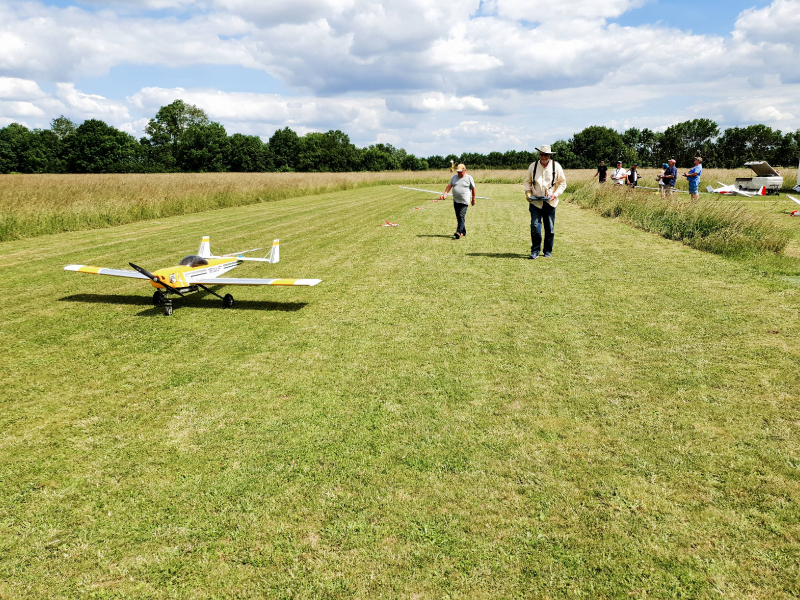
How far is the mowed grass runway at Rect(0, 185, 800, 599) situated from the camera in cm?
241

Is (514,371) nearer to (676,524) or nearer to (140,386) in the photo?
(676,524)

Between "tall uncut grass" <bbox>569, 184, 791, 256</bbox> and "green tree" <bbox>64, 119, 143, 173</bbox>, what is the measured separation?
8381 centimetres

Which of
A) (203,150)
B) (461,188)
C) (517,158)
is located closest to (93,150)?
(203,150)

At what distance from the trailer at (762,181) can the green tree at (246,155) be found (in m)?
80.9

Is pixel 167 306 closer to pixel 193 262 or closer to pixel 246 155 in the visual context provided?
pixel 193 262

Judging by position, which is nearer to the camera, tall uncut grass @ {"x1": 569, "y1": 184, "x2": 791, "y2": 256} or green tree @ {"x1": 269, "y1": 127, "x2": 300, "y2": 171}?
tall uncut grass @ {"x1": 569, "y1": 184, "x2": 791, "y2": 256}

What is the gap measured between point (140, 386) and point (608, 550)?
4.31 metres

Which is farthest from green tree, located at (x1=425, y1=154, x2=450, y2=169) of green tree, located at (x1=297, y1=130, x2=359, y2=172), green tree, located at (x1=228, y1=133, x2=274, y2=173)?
green tree, located at (x1=228, y1=133, x2=274, y2=173)

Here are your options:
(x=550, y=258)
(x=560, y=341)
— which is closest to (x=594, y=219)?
(x=550, y=258)

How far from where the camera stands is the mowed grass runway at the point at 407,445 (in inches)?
94.8

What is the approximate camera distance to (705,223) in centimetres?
1134

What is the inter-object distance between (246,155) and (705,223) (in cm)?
9250

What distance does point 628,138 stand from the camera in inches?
4222

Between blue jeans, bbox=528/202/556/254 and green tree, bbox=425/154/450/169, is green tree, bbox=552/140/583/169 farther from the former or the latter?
blue jeans, bbox=528/202/556/254
